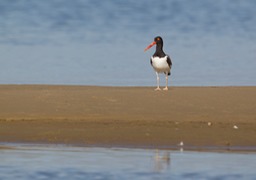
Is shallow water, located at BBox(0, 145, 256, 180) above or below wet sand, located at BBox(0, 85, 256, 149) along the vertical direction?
below

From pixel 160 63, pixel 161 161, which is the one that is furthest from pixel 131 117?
pixel 160 63

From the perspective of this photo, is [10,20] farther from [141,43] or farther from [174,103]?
[174,103]

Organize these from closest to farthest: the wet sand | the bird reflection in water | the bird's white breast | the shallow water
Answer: the shallow water, the bird reflection in water, the wet sand, the bird's white breast

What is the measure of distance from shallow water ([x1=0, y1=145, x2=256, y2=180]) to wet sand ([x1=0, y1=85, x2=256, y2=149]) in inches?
20.0

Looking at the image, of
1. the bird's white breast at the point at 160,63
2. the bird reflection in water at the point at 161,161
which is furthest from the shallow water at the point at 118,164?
the bird's white breast at the point at 160,63

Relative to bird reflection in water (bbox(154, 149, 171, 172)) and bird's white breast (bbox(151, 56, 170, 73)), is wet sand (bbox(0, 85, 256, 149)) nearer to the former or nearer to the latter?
bird reflection in water (bbox(154, 149, 171, 172))

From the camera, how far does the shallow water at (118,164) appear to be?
40.9ft

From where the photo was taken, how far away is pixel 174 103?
54.9 feet

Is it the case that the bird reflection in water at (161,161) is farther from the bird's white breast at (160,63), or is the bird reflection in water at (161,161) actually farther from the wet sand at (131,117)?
the bird's white breast at (160,63)

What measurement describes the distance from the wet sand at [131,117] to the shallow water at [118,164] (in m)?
0.51

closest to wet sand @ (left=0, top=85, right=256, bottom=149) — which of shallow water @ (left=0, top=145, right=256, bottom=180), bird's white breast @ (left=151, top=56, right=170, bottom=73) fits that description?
shallow water @ (left=0, top=145, right=256, bottom=180)

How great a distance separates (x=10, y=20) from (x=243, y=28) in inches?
252

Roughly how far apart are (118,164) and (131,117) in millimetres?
2836

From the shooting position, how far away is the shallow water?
12.5 m
